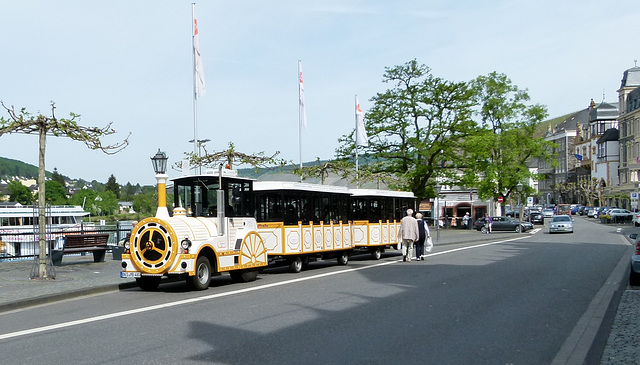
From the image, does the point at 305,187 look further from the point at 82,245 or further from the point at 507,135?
the point at 507,135

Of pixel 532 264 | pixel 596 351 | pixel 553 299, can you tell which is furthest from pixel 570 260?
pixel 596 351

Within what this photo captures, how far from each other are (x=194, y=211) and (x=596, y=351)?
10.1 metres

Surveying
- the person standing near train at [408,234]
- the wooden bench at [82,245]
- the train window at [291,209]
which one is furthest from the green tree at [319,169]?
the train window at [291,209]

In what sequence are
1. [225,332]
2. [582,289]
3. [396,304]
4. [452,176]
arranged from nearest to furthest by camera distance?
[225,332], [396,304], [582,289], [452,176]

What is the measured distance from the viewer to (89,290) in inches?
550

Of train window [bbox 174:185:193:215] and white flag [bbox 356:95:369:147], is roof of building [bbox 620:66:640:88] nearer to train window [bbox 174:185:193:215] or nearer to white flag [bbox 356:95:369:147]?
white flag [bbox 356:95:369:147]

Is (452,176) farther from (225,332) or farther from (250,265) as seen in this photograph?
(225,332)

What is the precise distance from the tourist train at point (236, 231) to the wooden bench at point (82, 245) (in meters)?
6.24

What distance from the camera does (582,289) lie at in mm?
13938

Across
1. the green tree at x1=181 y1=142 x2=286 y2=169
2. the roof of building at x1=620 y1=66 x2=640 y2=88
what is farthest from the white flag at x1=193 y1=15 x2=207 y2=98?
the roof of building at x1=620 y1=66 x2=640 y2=88

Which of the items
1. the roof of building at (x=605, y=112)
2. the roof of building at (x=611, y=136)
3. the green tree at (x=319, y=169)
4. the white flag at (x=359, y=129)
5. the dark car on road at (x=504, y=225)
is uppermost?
the roof of building at (x=605, y=112)

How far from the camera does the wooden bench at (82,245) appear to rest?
66.3 ft

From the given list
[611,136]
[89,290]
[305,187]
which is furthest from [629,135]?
[89,290]

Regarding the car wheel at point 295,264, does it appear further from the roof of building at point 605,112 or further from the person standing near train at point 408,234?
the roof of building at point 605,112
